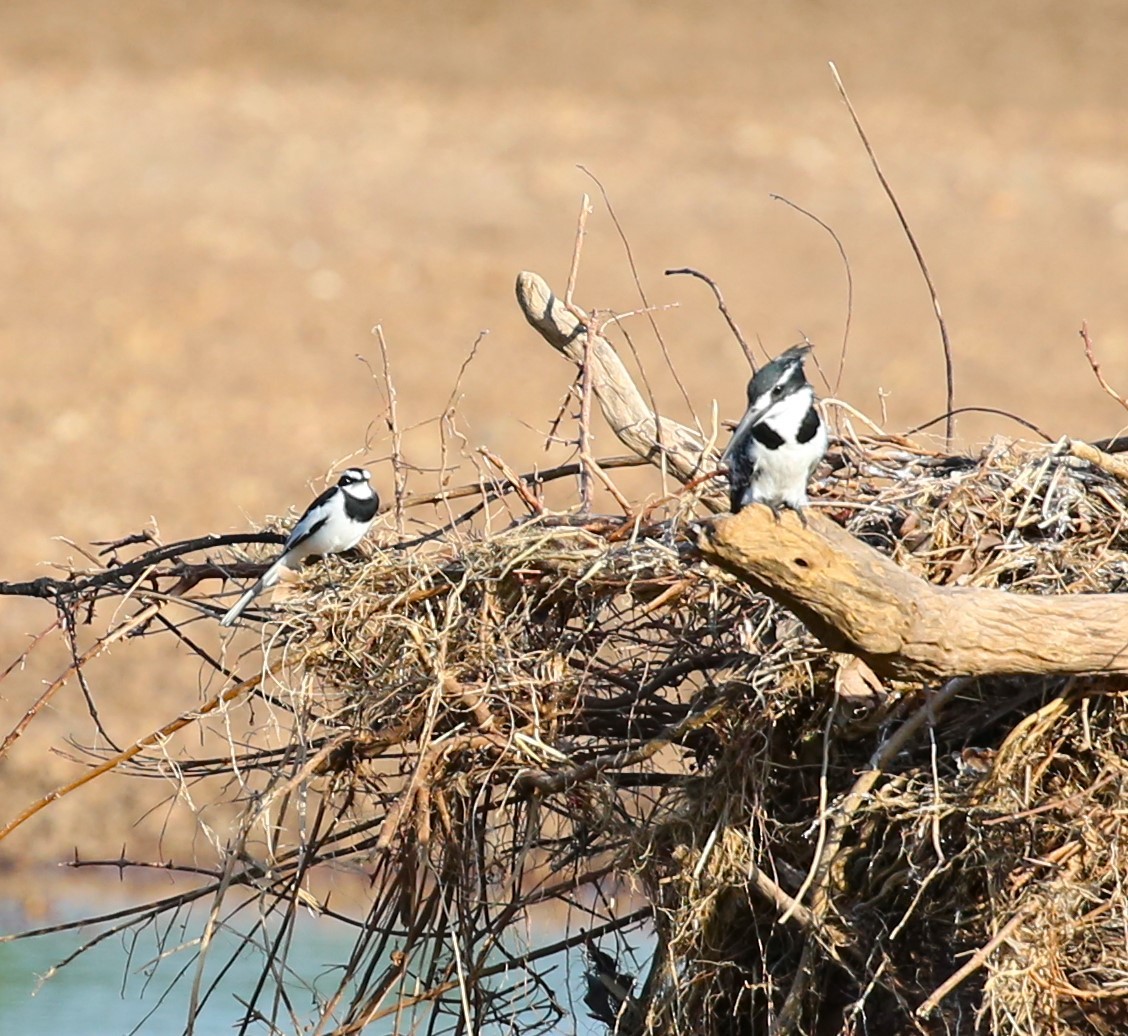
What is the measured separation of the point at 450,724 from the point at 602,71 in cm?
1683

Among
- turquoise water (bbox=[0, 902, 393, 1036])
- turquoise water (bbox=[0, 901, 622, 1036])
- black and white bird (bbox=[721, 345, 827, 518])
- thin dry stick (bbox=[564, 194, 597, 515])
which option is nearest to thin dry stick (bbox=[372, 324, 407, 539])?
thin dry stick (bbox=[564, 194, 597, 515])

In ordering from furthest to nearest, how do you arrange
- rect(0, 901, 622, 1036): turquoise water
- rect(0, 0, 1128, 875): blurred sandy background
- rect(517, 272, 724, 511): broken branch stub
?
rect(0, 0, 1128, 875): blurred sandy background < rect(0, 901, 622, 1036): turquoise water < rect(517, 272, 724, 511): broken branch stub

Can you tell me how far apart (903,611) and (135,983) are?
510 cm

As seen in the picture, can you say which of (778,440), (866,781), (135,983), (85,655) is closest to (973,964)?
(866,781)

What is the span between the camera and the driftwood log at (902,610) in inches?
102

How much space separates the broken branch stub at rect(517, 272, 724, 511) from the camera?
13.4 feet

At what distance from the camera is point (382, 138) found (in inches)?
673

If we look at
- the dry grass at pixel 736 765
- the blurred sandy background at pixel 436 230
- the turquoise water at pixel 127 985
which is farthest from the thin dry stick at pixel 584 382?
the blurred sandy background at pixel 436 230

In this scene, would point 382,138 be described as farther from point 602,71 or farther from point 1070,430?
point 1070,430

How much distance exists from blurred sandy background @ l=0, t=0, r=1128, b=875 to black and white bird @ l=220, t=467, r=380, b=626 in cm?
411

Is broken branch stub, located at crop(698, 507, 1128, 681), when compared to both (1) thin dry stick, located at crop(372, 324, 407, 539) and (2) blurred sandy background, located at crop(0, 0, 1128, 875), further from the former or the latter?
(2) blurred sandy background, located at crop(0, 0, 1128, 875)

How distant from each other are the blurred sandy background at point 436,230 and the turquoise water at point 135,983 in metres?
0.45

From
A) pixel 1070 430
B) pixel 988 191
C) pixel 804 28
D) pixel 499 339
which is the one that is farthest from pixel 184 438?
pixel 804 28

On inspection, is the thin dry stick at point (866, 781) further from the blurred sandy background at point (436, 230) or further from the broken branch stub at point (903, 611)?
the blurred sandy background at point (436, 230)
